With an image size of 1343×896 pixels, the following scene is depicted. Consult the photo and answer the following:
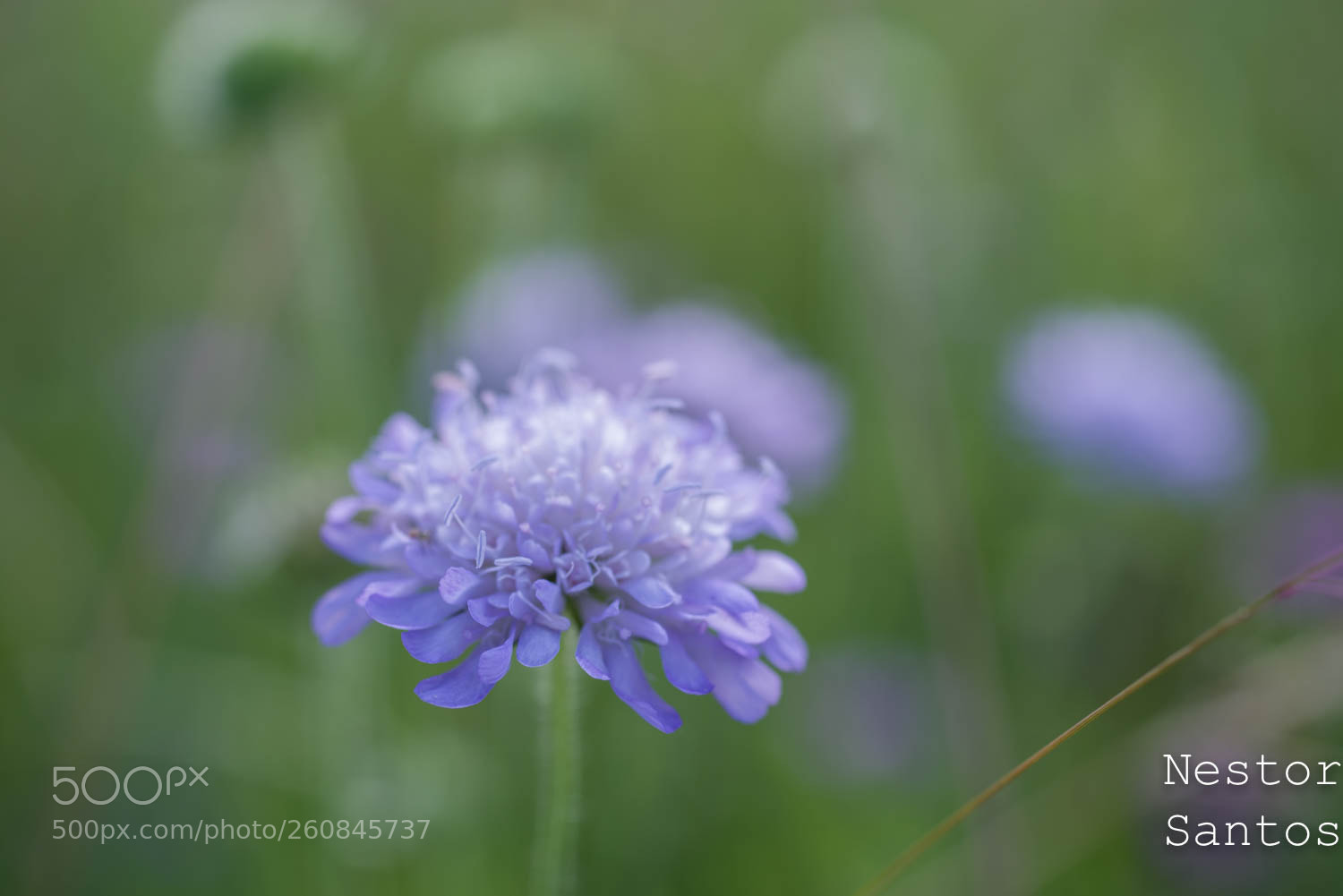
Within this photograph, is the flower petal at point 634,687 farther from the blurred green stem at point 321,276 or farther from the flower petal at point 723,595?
the blurred green stem at point 321,276

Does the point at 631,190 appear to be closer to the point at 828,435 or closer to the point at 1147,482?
the point at 828,435

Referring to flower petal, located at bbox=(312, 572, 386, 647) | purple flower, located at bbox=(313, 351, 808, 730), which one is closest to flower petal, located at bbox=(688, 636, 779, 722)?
purple flower, located at bbox=(313, 351, 808, 730)

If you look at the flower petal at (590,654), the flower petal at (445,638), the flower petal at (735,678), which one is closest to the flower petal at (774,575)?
the flower petal at (735,678)

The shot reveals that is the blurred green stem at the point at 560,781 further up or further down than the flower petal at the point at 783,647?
further down

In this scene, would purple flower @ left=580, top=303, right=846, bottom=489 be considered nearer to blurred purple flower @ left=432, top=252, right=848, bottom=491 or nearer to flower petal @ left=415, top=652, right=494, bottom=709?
blurred purple flower @ left=432, top=252, right=848, bottom=491

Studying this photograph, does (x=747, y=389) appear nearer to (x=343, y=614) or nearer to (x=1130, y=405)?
(x=1130, y=405)

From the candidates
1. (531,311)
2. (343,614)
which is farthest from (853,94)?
(343,614)

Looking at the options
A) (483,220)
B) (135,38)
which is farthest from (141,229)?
(483,220)
